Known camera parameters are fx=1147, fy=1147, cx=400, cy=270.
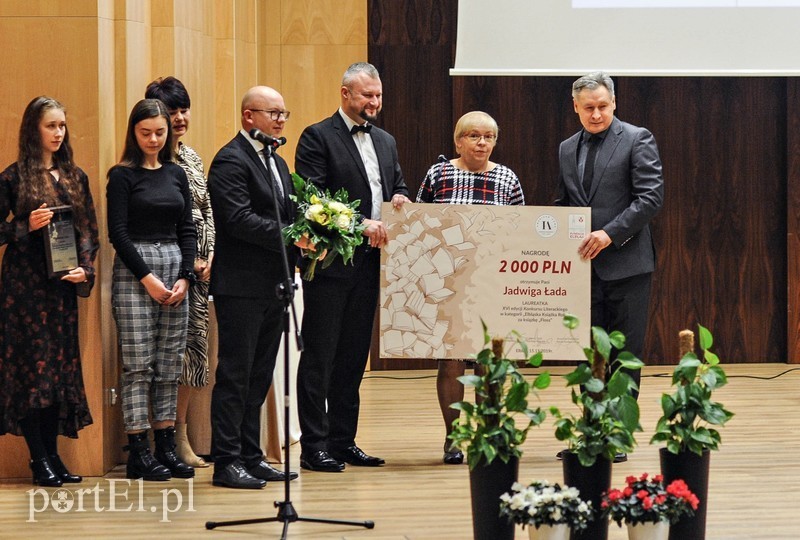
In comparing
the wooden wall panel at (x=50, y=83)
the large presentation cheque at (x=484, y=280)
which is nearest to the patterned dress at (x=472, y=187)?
the large presentation cheque at (x=484, y=280)

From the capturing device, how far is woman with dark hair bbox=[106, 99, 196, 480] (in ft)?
15.6

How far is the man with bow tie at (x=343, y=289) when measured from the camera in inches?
198

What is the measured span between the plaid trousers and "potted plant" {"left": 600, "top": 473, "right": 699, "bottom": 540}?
2.24 metres

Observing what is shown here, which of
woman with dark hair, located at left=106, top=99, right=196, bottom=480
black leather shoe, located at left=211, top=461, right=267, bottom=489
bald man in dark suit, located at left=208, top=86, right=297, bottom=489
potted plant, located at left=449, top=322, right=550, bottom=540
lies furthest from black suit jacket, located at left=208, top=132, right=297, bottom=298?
potted plant, located at left=449, top=322, right=550, bottom=540

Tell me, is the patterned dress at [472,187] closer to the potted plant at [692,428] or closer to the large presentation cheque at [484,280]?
the large presentation cheque at [484,280]

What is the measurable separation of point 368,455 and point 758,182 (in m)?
4.46

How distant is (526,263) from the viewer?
5.07 meters

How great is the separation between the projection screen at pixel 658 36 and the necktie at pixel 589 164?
7.95 ft

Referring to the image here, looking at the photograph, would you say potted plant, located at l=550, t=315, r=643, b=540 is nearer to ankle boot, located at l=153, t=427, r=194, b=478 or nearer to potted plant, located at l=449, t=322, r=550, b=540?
potted plant, located at l=449, t=322, r=550, b=540

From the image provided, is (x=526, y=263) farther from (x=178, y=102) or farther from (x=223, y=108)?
(x=223, y=108)

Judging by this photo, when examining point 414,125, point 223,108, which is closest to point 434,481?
point 223,108

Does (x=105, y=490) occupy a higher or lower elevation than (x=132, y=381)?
lower

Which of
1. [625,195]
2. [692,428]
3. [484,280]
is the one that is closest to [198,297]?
[484,280]

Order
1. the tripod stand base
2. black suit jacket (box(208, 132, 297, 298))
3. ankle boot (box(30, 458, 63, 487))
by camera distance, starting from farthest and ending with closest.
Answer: ankle boot (box(30, 458, 63, 487)) → black suit jacket (box(208, 132, 297, 298)) → the tripod stand base
